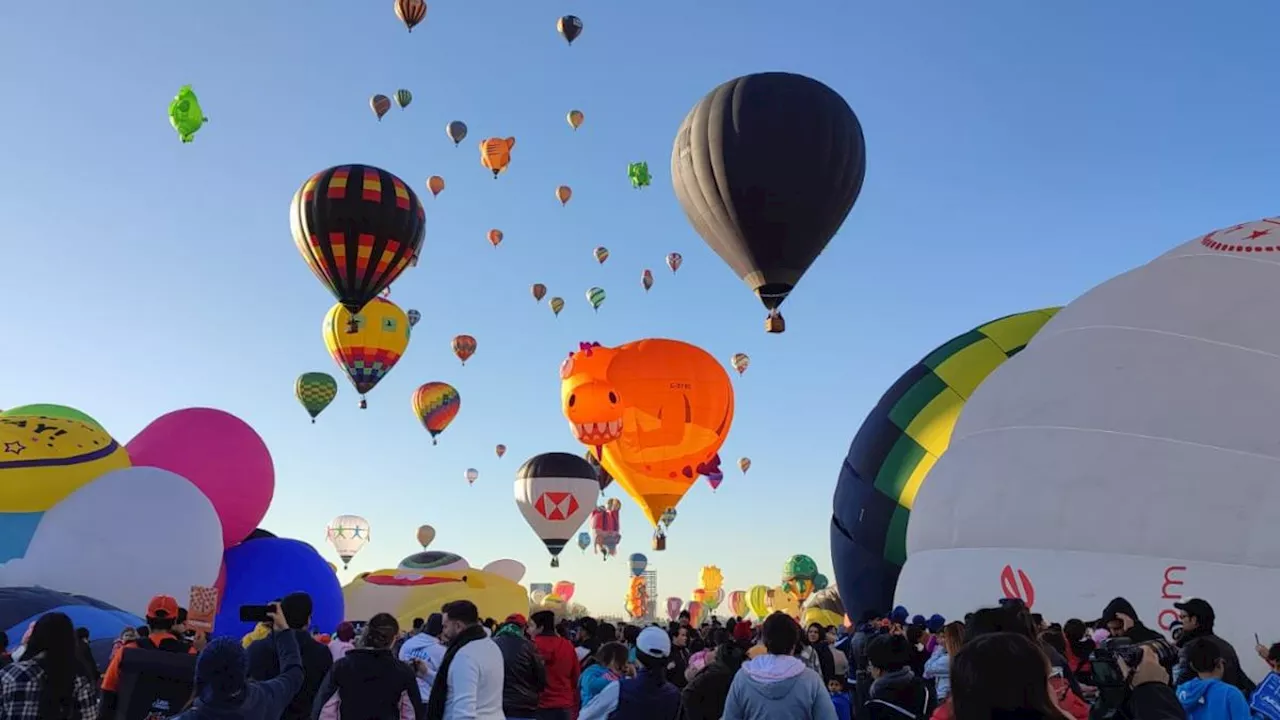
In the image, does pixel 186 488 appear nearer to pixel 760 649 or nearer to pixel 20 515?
pixel 20 515

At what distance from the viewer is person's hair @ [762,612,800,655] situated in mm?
4309

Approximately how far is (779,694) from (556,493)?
2462 cm

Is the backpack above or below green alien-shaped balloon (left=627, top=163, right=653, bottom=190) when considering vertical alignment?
below

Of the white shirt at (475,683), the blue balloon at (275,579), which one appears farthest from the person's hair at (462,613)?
the blue balloon at (275,579)

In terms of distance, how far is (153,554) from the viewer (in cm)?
1301

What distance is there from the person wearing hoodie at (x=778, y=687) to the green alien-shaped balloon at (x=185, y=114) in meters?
20.5

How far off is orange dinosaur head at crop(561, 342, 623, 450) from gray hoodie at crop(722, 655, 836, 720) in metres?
19.0

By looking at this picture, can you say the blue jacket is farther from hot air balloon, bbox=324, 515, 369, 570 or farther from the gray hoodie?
hot air balloon, bbox=324, 515, 369, 570

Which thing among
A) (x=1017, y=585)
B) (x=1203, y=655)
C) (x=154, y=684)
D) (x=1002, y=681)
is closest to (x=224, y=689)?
(x=154, y=684)

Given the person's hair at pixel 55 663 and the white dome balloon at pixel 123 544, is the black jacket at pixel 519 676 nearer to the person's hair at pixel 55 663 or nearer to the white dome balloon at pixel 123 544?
the person's hair at pixel 55 663

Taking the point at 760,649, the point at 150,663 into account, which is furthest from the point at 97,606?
the point at 760,649

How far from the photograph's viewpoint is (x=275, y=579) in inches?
599

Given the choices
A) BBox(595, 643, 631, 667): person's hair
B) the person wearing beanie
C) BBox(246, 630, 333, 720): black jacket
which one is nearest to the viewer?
the person wearing beanie

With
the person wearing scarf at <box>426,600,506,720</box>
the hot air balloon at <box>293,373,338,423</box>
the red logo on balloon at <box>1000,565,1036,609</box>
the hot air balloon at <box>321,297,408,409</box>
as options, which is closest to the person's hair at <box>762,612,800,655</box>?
the person wearing scarf at <box>426,600,506,720</box>
